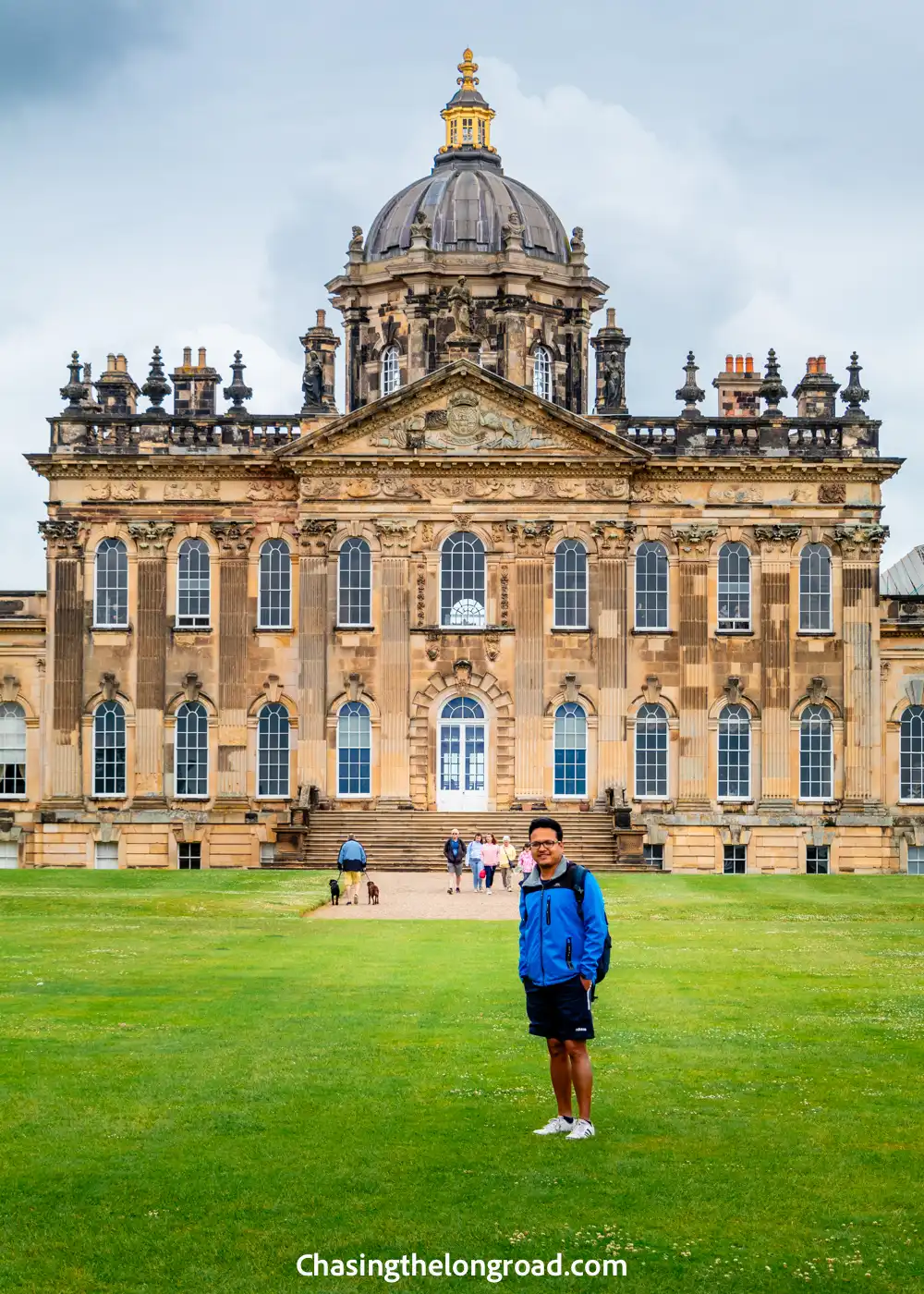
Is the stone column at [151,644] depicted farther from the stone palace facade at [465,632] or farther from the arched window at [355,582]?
the arched window at [355,582]

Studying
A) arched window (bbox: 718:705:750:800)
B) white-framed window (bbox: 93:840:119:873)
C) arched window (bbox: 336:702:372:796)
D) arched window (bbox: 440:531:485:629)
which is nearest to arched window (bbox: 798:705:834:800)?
arched window (bbox: 718:705:750:800)

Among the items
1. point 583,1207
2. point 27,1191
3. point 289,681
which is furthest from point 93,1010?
point 289,681

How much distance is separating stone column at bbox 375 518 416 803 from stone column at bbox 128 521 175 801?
590 cm

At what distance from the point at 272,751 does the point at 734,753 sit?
1237 centimetres

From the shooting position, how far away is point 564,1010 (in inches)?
524

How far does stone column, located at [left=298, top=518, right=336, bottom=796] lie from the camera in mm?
52312

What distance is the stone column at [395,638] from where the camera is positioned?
52.1 metres

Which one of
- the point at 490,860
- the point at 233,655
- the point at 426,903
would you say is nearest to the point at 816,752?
the point at 490,860

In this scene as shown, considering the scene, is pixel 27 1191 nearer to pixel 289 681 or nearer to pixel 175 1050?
pixel 175 1050

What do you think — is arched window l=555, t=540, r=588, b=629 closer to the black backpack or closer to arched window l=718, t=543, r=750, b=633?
arched window l=718, t=543, r=750, b=633

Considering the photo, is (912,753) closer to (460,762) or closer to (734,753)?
(734,753)

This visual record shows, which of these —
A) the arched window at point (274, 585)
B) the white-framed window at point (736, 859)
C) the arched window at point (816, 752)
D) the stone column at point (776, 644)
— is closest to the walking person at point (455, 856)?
the white-framed window at point (736, 859)

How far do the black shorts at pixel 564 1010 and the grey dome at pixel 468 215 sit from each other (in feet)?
160

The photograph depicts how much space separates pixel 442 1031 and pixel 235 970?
6.05 m
